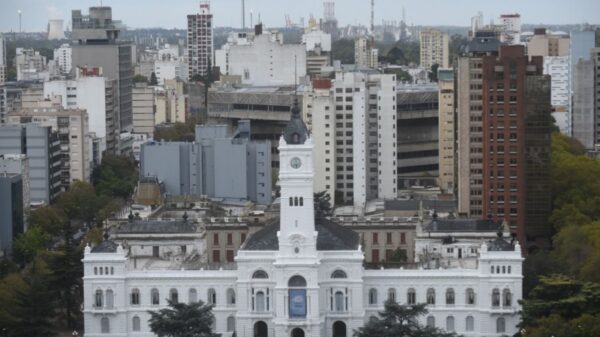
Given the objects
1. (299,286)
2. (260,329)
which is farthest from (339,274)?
(260,329)

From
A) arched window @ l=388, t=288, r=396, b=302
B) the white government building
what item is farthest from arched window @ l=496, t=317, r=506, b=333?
arched window @ l=388, t=288, r=396, b=302

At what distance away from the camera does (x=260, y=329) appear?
66.6m

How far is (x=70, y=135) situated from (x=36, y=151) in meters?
9.39

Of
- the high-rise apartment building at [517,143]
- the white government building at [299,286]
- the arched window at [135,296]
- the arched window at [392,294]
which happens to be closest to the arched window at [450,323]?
the white government building at [299,286]

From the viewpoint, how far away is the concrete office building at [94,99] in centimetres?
12588

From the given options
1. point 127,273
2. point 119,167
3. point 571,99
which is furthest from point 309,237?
point 571,99

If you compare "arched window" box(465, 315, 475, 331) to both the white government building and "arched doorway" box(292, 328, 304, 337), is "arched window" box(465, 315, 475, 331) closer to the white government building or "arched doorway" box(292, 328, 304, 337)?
the white government building

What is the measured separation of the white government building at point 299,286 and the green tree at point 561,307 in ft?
7.53

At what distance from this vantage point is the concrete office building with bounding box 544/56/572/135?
439 ft

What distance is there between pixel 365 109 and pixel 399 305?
109 ft

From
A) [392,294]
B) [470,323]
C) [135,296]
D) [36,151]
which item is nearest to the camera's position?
[470,323]

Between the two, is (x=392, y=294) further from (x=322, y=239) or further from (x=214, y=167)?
(x=214, y=167)

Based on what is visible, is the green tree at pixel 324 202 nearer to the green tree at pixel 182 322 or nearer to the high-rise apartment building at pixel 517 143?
the high-rise apartment building at pixel 517 143

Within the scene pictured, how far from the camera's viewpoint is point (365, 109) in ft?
314
